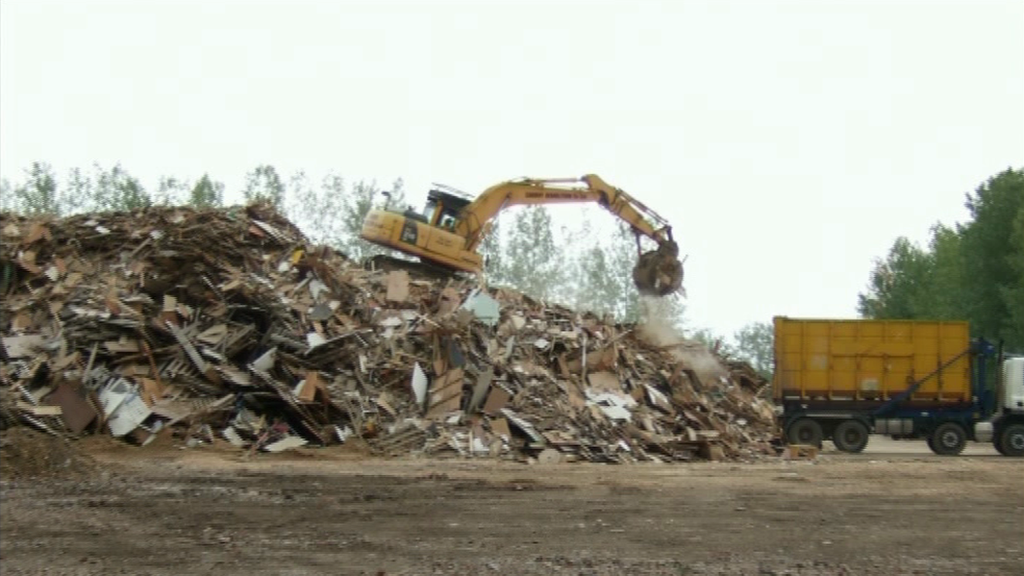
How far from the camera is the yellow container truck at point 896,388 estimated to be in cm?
2405

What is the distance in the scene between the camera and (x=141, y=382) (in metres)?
17.4

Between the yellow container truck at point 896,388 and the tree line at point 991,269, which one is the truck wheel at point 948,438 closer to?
the yellow container truck at point 896,388

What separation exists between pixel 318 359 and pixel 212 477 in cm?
559

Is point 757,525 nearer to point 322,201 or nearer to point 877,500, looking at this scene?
point 877,500

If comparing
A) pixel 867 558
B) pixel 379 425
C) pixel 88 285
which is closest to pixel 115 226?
pixel 88 285

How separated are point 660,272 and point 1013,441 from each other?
9.03 meters

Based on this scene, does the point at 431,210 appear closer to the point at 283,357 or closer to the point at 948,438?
the point at 283,357

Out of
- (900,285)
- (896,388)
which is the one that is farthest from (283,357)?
(900,285)

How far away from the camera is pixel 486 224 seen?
979 inches

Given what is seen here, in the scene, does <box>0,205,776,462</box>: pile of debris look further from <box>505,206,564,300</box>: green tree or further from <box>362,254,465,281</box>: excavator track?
<box>505,206,564,300</box>: green tree

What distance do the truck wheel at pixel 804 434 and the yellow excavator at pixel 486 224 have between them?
4.23 meters

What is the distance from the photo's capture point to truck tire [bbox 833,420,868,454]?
79.0 ft

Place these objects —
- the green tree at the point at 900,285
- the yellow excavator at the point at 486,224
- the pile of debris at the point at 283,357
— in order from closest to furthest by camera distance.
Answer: the pile of debris at the point at 283,357 < the yellow excavator at the point at 486,224 < the green tree at the point at 900,285

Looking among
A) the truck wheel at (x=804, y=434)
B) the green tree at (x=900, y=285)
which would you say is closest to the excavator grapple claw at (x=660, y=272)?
the truck wheel at (x=804, y=434)
